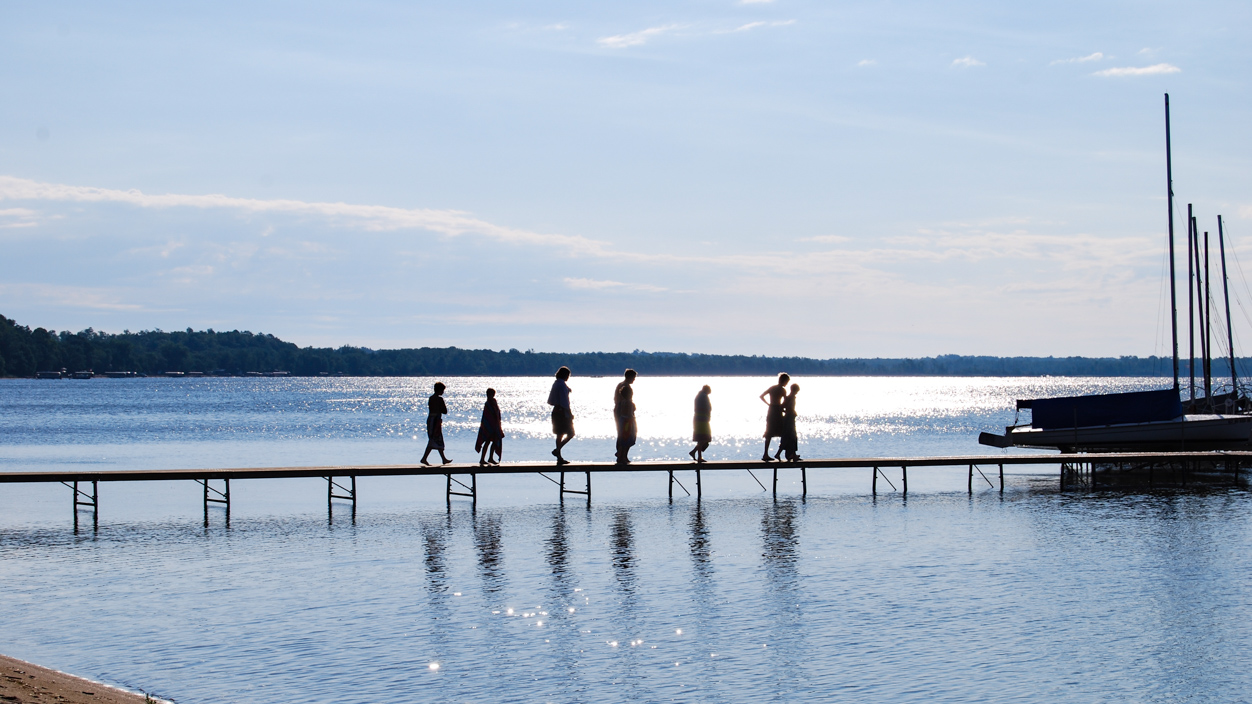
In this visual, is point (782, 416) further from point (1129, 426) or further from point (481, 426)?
point (1129, 426)

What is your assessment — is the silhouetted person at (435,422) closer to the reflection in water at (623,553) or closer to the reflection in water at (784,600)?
the reflection in water at (623,553)

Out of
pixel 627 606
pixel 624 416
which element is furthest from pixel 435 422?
pixel 627 606

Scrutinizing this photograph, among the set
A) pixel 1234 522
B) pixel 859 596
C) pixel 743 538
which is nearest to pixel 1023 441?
pixel 1234 522

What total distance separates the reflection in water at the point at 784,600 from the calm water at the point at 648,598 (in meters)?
0.06

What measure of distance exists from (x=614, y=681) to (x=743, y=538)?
10295 mm

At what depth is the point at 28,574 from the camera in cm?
1734

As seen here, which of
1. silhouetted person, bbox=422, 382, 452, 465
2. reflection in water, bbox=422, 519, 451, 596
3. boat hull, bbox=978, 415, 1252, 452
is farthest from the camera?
boat hull, bbox=978, 415, 1252, 452

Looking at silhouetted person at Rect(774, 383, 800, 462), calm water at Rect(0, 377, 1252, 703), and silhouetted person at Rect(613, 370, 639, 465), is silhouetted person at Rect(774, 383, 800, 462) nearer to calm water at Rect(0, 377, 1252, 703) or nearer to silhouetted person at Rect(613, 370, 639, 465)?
calm water at Rect(0, 377, 1252, 703)

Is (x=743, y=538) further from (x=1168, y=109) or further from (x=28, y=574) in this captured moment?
(x=1168, y=109)

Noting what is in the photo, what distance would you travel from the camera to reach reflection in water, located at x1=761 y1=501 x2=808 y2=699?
11945mm

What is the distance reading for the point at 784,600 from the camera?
15477 mm

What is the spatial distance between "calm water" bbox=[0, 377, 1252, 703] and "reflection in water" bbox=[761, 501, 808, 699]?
0.19ft

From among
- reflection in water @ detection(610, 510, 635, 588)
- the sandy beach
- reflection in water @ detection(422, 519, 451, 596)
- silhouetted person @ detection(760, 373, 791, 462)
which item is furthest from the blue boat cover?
the sandy beach

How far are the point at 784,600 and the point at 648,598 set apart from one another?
201 centimetres
